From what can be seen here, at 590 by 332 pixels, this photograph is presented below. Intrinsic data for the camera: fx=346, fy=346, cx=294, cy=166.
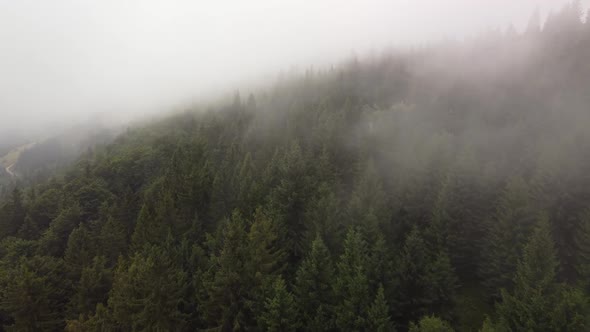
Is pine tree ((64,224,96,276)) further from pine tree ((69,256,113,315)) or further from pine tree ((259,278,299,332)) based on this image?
pine tree ((259,278,299,332))

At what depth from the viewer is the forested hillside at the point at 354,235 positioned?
38344mm

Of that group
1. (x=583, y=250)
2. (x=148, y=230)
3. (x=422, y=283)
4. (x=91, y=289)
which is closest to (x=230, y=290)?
(x=148, y=230)

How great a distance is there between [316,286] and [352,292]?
465 centimetres

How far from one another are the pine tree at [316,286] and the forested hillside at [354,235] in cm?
16

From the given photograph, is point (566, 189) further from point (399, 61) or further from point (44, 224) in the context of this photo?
point (399, 61)

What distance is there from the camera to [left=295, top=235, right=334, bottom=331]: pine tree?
38.2 m

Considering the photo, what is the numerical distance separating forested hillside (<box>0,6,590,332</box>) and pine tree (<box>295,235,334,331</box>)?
0.53 ft

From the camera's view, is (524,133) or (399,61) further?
(399,61)

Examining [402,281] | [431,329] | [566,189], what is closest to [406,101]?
[566,189]

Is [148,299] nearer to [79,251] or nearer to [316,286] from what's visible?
[316,286]

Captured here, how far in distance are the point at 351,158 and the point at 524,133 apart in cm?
3376

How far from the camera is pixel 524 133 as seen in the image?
6762 centimetres

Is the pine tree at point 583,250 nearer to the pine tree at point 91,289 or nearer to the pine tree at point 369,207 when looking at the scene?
the pine tree at point 369,207

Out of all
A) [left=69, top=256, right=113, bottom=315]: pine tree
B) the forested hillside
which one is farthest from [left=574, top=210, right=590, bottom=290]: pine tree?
[left=69, top=256, right=113, bottom=315]: pine tree
